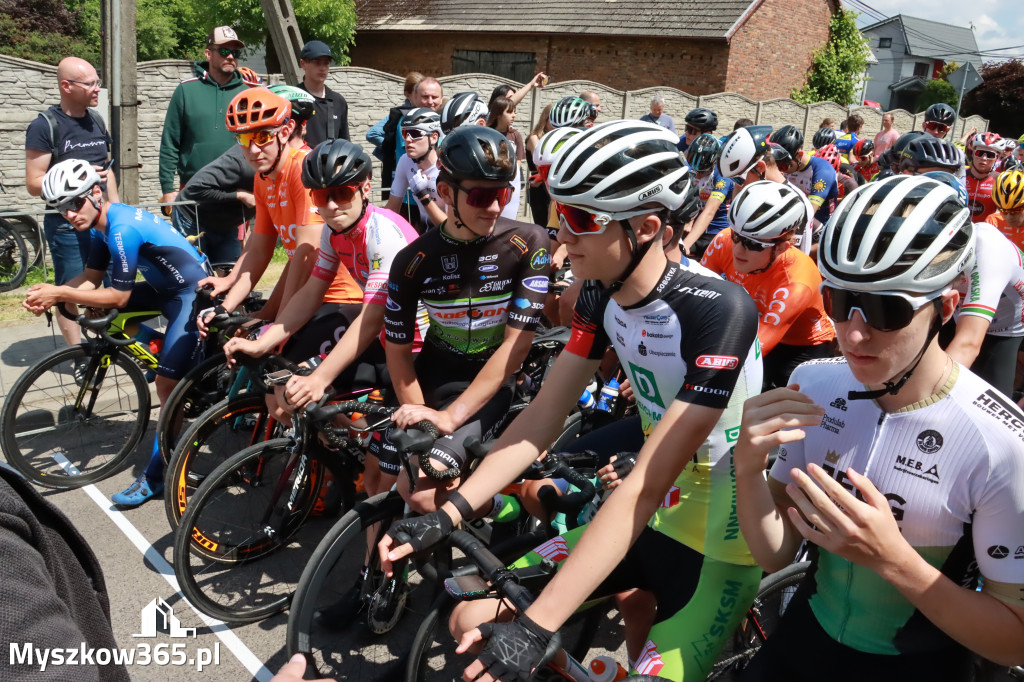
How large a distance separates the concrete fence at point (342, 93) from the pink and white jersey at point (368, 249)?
8.26 m

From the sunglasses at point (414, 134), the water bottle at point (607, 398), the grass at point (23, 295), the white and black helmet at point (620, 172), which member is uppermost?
the sunglasses at point (414, 134)

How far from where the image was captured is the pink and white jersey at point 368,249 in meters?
3.99

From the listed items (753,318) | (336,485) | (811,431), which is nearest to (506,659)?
(811,431)

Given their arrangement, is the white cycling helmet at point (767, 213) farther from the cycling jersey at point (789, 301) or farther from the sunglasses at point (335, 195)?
the sunglasses at point (335, 195)

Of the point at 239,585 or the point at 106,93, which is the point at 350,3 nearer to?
the point at 106,93

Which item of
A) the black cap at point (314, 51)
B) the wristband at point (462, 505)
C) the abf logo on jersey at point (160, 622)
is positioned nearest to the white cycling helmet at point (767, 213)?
the wristband at point (462, 505)

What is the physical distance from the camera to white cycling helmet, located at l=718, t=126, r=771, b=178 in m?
6.81

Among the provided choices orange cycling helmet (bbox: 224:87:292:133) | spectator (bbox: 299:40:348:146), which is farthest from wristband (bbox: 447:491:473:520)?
spectator (bbox: 299:40:348:146)

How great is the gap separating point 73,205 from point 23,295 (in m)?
5.25

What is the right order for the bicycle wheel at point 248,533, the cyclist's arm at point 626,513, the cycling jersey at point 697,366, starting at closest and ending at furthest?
1. the cyclist's arm at point 626,513
2. the cycling jersey at point 697,366
3. the bicycle wheel at point 248,533

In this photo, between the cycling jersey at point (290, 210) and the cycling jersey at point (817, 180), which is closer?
the cycling jersey at point (290, 210)

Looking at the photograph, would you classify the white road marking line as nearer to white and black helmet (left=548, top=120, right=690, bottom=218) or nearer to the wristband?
the wristband

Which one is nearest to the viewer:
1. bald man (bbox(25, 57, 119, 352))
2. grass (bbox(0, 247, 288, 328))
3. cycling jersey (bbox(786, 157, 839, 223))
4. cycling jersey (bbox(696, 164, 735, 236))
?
bald man (bbox(25, 57, 119, 352))

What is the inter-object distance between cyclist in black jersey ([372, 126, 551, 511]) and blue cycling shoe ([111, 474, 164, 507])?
7.48 feet
